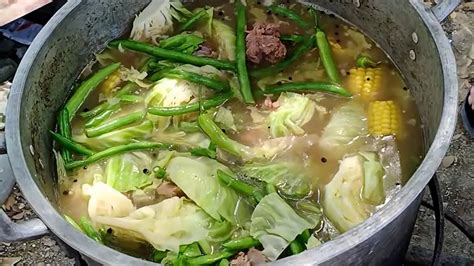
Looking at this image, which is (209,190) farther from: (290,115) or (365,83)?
(365,83)

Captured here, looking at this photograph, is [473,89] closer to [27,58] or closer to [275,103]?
[275,103]

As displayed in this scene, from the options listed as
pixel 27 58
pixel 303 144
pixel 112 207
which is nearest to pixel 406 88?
pixel 303 144

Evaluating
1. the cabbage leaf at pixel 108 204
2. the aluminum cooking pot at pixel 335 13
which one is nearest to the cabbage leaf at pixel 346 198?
the aluminum cooking pot at pixel 335 13

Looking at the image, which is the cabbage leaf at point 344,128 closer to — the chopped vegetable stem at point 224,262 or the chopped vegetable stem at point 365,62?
the chopped vegetable stem at point 365,62

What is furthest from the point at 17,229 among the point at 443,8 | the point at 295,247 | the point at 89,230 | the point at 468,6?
the point at 468,6

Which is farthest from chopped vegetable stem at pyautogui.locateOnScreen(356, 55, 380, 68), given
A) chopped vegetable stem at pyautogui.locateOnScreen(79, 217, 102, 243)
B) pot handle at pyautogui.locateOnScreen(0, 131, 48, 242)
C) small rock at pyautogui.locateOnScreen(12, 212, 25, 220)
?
small rock at pyautogui.locateOnScreen(12, 212, 25, 220)

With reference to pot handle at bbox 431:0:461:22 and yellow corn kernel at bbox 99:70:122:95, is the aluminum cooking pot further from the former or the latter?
yellow corn kernel at bbox 99:70:122:95
